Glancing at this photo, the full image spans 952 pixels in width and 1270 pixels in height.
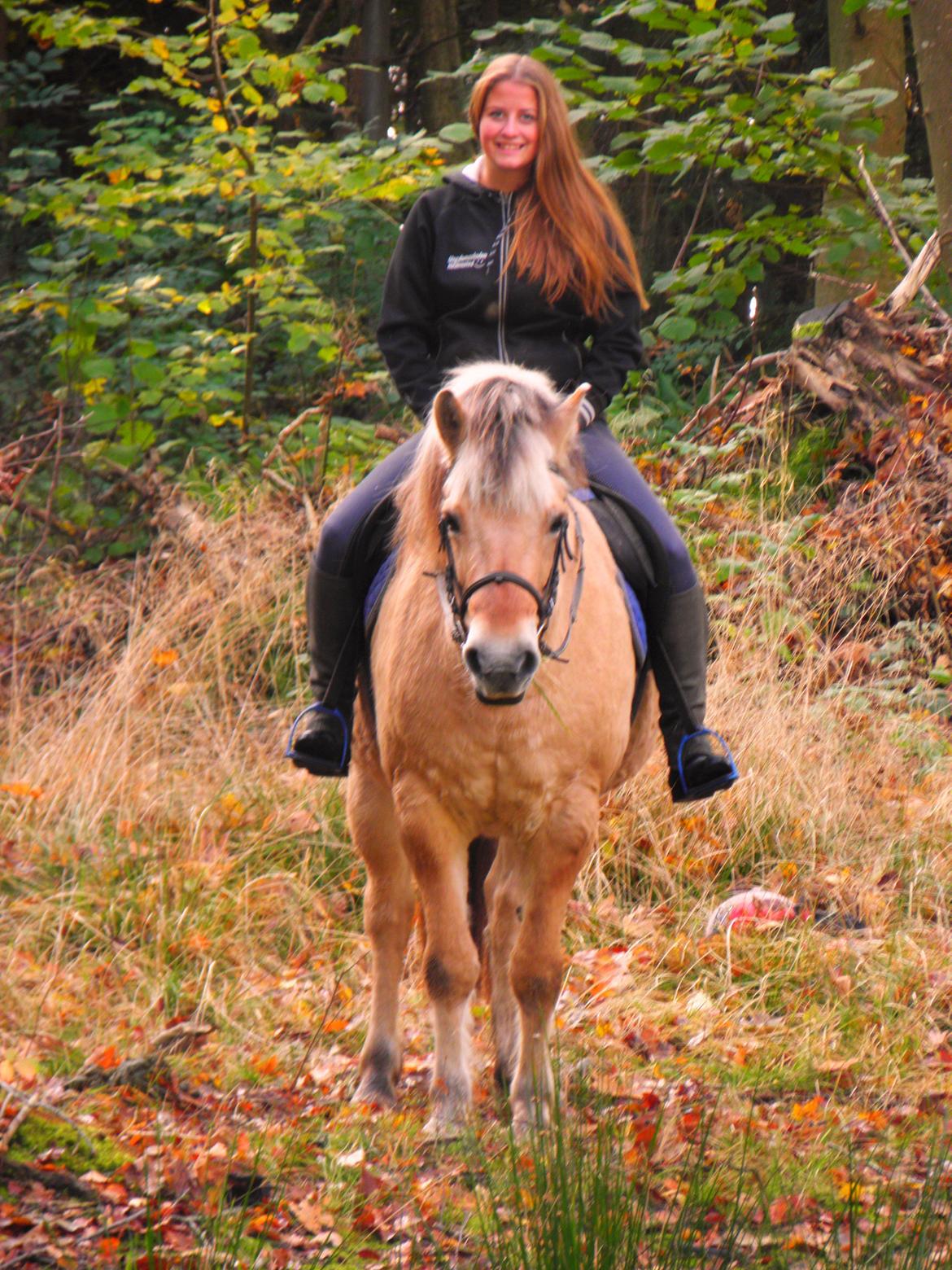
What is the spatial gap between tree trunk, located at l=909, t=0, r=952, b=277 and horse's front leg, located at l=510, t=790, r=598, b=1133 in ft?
20.8

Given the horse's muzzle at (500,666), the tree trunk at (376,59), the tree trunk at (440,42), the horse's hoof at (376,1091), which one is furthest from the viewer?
the tree trunk at (440,42)

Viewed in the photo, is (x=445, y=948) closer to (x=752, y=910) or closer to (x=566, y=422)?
(x=566, y=422)

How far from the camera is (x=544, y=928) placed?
418 centimetres

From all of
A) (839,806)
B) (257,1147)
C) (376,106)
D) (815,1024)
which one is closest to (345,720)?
(257,1147)

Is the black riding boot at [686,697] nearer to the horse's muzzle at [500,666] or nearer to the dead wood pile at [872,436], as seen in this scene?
the horse's muzzle at [500,666]

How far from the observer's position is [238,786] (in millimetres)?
6500

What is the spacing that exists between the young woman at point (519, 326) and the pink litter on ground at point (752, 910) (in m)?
1.09

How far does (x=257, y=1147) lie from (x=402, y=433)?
254 inches

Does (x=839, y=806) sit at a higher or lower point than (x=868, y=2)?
lower

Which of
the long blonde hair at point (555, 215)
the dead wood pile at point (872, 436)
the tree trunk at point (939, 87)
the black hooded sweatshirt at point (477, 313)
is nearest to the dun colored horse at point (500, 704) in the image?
the black hooded sweatshirt at point (477, 313)

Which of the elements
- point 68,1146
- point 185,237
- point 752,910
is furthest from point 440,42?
point 68,1146

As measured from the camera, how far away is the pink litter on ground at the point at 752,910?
5719 mm

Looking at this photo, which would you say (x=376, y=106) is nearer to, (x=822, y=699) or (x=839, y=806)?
(x=822, y=699)

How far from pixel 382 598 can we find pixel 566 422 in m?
1.01
